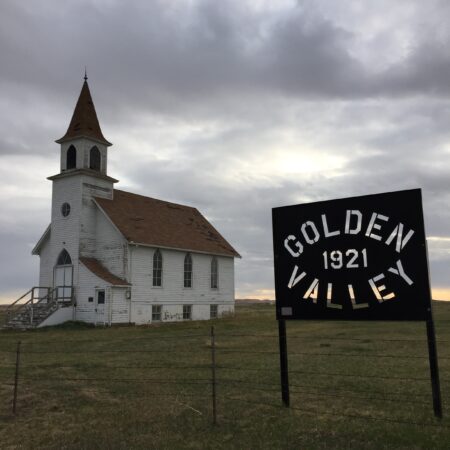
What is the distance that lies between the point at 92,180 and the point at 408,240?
2690 cm

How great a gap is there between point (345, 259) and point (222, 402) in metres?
3.41

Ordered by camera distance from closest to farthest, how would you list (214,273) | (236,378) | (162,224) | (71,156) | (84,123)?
(236,378), (71,156), (84,123), (162,224), (214,273)

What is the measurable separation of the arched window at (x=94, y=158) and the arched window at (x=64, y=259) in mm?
5722

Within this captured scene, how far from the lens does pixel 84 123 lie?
1287 inches

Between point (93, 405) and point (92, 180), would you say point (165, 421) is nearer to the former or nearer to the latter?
point (93, 405)

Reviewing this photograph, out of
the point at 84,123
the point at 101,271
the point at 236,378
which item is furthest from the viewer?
the point at 84,123

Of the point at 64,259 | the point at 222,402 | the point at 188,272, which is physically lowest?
the point at 222,402

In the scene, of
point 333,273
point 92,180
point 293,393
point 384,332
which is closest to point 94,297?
point 92,180

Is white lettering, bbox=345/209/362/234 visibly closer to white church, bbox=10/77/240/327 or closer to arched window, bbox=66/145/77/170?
white church, bbox=10/77/240/327

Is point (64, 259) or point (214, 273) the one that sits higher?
point (64, 259)

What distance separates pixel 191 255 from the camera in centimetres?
3525

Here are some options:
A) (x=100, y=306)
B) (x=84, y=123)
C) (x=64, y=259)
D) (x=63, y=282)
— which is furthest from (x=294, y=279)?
(x=84, y=123)

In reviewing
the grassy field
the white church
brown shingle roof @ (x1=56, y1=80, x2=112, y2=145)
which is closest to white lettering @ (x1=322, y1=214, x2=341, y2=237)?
the grassy field

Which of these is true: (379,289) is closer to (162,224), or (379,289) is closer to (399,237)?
(399,237)
